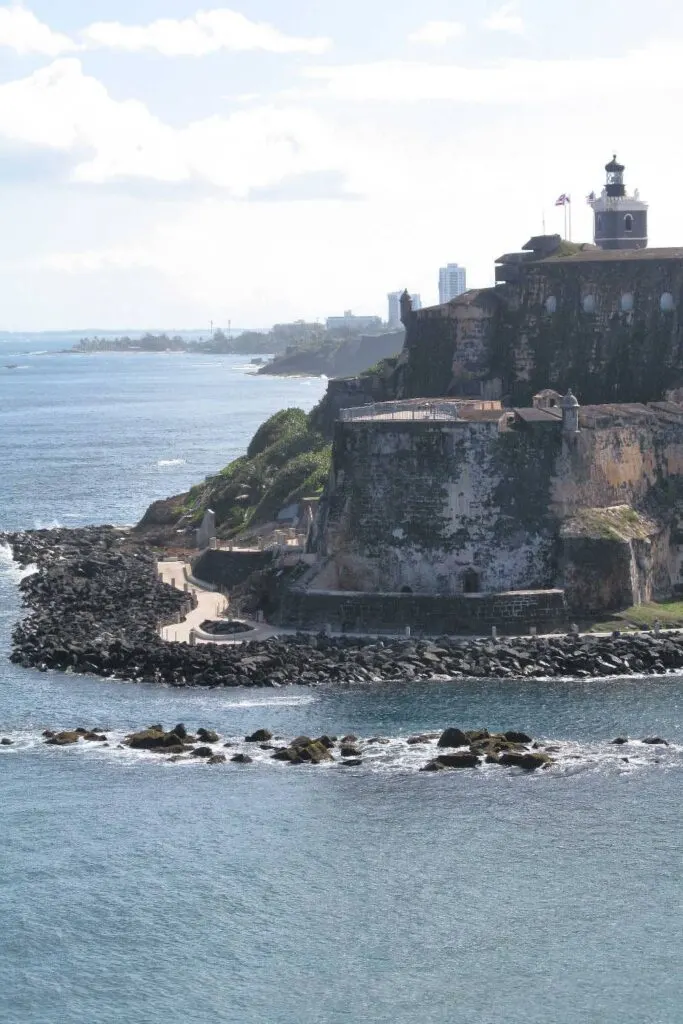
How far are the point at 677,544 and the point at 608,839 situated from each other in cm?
2450

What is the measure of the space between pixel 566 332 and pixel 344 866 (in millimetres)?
38155

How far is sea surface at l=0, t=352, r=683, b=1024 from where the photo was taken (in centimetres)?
3556

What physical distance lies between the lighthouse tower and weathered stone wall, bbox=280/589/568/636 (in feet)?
Answer: 81.8

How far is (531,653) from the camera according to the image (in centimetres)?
5719

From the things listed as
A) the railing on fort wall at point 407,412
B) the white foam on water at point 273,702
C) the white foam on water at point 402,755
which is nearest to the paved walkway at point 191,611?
the white foam on water at point 273,702

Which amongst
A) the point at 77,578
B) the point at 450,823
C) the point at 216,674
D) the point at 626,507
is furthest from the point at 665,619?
the point at 77,578

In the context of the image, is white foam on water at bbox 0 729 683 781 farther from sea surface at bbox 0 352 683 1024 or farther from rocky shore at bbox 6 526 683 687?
rocky shore at bbox 6 526 683 687

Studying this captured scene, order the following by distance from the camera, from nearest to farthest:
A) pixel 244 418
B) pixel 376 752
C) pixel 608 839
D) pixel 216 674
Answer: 1. pixel 608 839
2. pixel 376 752
3. pixel 216 674
4. pixel 244 418

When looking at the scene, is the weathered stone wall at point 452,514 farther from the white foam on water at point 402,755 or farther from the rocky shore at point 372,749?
the white foam on water at point 402,755

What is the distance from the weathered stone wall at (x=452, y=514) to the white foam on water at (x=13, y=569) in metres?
19.4

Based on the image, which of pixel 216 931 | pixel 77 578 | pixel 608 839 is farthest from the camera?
pixel 77 578

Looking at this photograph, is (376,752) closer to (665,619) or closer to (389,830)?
(389,830)

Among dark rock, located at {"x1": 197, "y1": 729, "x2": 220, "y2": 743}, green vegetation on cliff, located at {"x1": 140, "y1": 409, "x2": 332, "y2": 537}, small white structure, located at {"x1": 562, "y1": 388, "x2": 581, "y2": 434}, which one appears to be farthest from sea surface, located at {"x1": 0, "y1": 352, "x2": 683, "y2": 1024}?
green vegetation on cliff, located at {"x1": 140, "y1": 409, "x2": 332, "y2": 537}

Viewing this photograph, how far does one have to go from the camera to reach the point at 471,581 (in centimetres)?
6181
